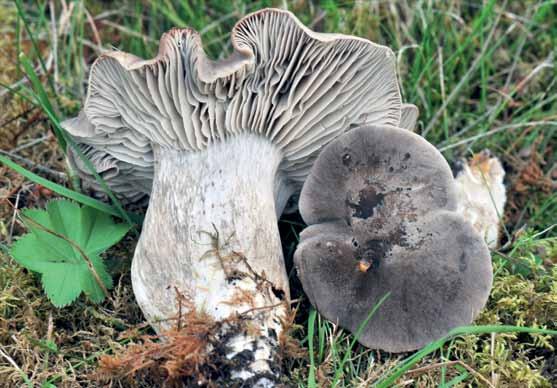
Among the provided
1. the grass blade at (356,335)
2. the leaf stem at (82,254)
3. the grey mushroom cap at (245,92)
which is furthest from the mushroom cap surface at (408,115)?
the leaf stem at (82,254)

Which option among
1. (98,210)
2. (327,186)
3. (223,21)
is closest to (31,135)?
(98,210)

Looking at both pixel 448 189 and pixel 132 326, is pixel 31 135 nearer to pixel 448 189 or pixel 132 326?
pixel 132 326

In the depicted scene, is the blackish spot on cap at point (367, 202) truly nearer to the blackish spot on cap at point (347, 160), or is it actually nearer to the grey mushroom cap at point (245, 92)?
the blackish spot on cap at point (347, 160)

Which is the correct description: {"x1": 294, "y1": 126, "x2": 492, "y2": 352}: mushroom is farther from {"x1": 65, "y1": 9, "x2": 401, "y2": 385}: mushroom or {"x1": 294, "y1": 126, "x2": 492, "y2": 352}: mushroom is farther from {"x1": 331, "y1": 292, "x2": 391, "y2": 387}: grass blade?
{"x1": 65, "y1": 9, "x2": 401, "y2": 385}: mushroom

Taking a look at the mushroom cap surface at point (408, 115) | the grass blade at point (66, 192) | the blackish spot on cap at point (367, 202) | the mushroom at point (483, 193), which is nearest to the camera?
the blackish spot on cap at point (367, 202)

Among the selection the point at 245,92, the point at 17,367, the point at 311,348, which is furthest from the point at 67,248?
the point at 311,348

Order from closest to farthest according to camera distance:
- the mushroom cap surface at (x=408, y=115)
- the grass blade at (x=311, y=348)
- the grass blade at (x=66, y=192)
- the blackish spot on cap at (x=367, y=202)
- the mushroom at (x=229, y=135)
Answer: the grass blade at (x=311, y=348)
the mushroom at (x=229, y=135)
the blackish spot on cap at (x=367, y=202)
the grass blade at (x=66, y=192)
the mushroom cap surface at (x=408, y=115)

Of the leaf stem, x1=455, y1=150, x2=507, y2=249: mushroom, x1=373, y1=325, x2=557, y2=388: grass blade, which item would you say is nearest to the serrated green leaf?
the leaf stem

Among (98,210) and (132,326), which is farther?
(98,210)
